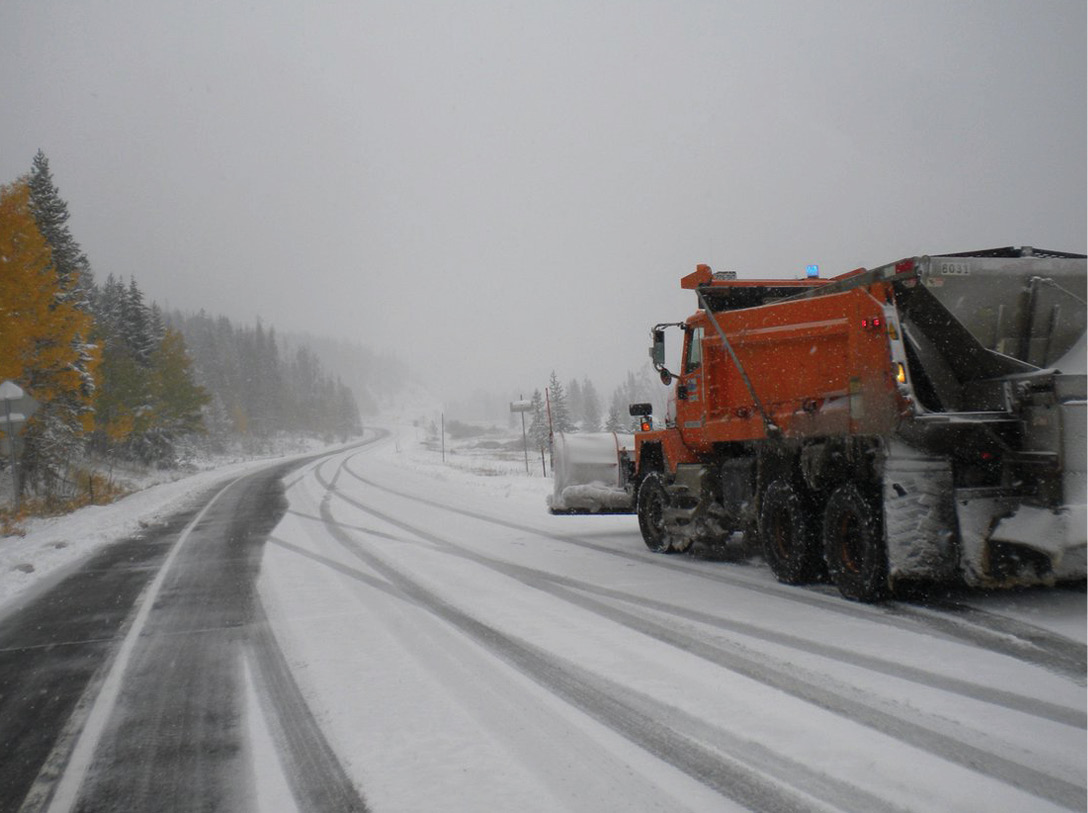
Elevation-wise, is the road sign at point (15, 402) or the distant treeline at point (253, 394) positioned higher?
the distant treeline at point (253, 394)

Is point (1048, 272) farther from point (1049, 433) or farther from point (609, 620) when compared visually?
point (609, 620)

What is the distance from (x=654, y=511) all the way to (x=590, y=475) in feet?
6.46

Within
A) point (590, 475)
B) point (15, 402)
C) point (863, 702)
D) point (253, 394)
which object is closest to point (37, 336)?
point (15, 402)

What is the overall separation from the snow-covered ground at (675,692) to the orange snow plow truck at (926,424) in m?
0.48

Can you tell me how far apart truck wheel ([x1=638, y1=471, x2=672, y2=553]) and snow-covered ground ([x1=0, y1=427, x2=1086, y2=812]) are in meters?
1.14

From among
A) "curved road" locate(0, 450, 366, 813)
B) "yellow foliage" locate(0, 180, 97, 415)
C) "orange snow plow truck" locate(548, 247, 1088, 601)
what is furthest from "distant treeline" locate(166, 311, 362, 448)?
"orange snow plow truck" locate(548, 247, 1088, 601)

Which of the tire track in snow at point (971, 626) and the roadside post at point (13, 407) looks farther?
the roadside post at point (13, 407)

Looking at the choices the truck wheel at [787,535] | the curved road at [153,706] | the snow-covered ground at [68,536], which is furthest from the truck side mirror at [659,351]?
the snow-covered ground at [68,536]

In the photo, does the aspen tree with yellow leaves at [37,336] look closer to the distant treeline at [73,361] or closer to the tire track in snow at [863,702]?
the distant treeline at [73,361]

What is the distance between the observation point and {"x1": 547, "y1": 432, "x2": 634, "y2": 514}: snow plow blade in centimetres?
1093

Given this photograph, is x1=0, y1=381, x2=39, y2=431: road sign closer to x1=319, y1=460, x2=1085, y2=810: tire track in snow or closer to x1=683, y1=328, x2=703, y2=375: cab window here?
x1=683, y1=328, x2=703, y2=375: cab window

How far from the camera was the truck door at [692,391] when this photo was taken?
27.3 ft

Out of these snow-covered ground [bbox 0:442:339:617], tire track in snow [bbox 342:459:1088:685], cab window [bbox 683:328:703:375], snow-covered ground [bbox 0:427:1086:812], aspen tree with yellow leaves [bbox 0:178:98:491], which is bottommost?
snow-covered ground [bbox 0:442:339:617]

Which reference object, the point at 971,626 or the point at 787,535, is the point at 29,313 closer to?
the point at 787,535
